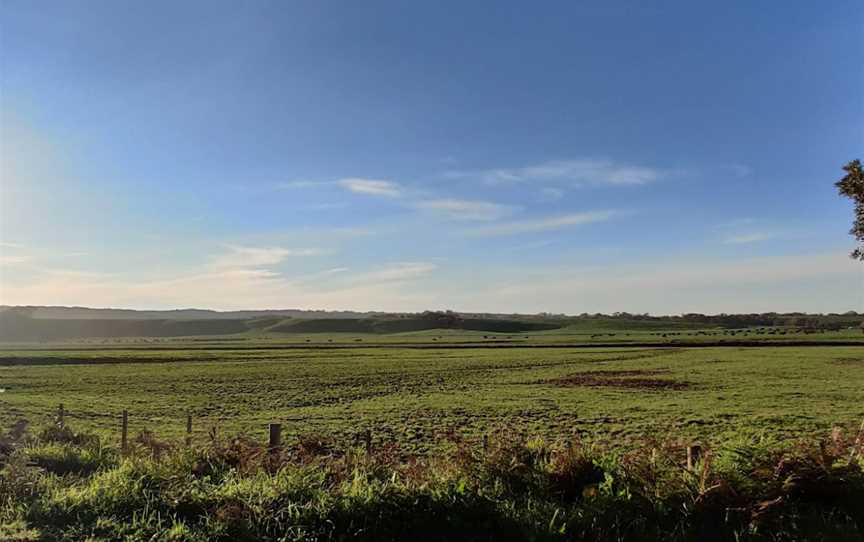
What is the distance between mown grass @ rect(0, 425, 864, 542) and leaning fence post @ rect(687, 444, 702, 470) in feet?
0.60

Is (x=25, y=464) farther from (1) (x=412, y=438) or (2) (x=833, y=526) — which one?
(1) (x=412, y=438)

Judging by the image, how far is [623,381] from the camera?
43656 millimetres

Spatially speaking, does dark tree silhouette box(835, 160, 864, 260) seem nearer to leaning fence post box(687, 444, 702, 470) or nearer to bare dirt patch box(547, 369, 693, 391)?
leaning fence post box(687, 444, 702, 470)

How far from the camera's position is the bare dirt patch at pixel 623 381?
1583 inches

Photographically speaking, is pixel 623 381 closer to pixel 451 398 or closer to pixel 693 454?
pixel 451 398

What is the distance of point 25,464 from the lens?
8.89m

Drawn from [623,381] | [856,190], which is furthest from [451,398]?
[856,190]

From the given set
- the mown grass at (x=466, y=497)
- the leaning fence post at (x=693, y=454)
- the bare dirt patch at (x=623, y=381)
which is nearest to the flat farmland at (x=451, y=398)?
the bare dirt patch at (x=623, y=381)

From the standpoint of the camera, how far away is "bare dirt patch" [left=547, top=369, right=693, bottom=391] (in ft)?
132

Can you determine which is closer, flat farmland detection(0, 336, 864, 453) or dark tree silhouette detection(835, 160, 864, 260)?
dark tree silhouette detection(835, 160, 864, 260)

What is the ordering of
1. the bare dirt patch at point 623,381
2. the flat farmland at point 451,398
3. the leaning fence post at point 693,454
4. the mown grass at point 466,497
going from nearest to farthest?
1. the mown grass at point 466,497
2. the leaning fence post at point 693,454
3. the flat farmland at point 451,398
4. the bare dirt patch at point 623,381

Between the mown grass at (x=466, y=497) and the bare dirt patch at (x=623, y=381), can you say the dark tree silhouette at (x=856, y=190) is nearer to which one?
the mown grass at (x=466, y=497)

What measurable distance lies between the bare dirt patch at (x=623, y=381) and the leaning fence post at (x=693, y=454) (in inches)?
1256

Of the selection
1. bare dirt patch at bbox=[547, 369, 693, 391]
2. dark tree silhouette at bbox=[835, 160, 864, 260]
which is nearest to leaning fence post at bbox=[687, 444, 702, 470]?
dark tree silhouette at bbox=[835, 160, 864, 260]
